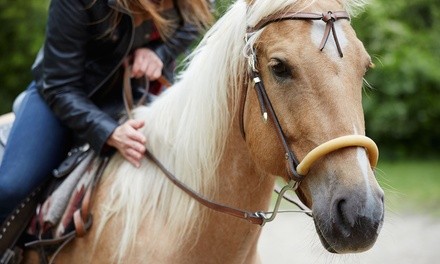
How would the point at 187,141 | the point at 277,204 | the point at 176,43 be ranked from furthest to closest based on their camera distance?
1. the point at 176,43
2. the point at 187,141
3. the point at 277,204

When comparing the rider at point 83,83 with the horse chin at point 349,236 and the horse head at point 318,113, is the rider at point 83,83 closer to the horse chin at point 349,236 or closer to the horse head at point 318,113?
the horse head at point 318,113

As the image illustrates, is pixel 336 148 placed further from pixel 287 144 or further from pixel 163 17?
pixel 163 17

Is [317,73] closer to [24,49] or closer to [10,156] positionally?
[10,156]

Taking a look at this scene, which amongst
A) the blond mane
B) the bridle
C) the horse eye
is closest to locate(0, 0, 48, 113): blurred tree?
the blond mane

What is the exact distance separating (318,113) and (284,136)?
0.18 metres

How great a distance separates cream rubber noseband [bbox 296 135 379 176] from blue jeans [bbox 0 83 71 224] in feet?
5.37

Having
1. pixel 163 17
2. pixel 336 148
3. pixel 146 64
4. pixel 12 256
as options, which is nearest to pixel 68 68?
pixel 146 64

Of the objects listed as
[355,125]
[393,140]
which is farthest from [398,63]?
[355,125]

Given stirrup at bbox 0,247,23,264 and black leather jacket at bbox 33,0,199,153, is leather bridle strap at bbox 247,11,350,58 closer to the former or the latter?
black leather jacket at bbox 33,0,199,153

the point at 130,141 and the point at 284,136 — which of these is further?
the point at 130,141

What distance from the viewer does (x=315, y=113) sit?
2.80 meters

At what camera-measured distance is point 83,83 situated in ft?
13.0

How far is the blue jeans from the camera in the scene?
3804 mm

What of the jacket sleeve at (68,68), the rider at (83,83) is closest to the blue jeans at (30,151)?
the rider at (83,83)
